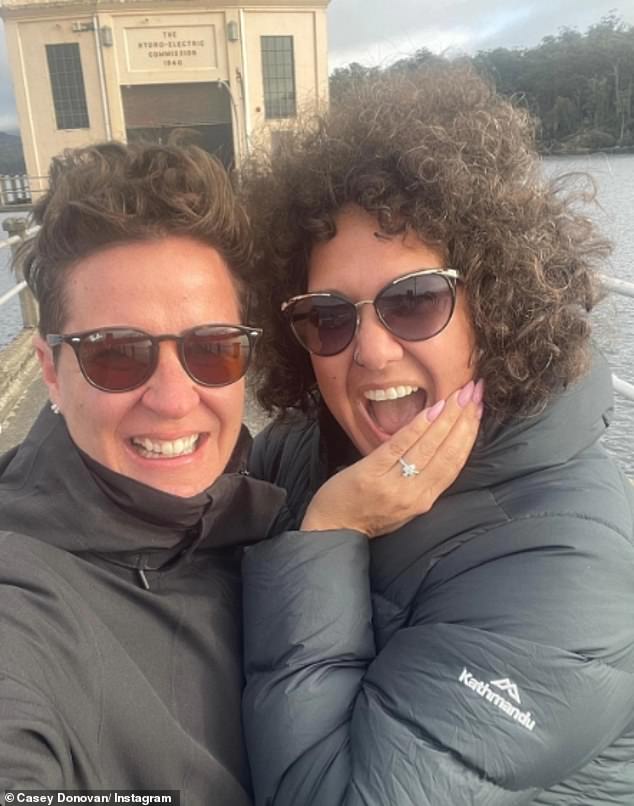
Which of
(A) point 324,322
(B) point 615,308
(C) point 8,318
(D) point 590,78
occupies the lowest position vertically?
(C) point 8,318

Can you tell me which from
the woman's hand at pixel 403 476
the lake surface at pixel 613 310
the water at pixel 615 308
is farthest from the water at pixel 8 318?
the woman's hand at pixel 403 476

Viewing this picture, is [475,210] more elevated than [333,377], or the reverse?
[475,210]

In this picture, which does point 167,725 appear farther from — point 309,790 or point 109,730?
point 309,790

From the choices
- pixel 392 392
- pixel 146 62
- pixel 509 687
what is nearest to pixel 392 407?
pixel 392 392

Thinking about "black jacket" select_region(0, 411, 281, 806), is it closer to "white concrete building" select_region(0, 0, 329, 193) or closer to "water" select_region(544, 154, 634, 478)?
"water" select_region(544, 154, 634, 478)

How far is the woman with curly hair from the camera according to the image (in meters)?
1.10

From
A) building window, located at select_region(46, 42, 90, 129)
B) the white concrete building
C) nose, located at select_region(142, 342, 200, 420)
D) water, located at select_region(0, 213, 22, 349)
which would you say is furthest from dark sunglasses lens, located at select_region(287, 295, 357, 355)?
building window, located at select_region(46, 42, 90, 129)

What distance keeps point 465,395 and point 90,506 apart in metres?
0.80

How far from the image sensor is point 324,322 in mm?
1536

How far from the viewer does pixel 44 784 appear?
38.3 inches

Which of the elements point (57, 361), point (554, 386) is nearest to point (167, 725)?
point (57, 361)

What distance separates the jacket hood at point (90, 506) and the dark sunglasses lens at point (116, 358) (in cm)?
13

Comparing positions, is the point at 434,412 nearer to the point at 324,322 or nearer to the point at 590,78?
the point at 324,322

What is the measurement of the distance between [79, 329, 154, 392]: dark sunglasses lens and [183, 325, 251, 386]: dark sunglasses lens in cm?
8
